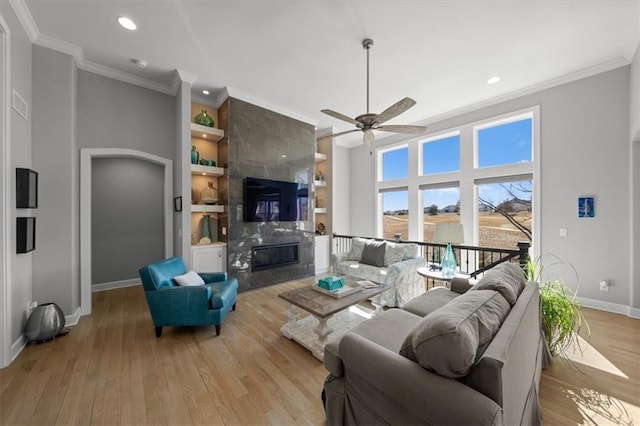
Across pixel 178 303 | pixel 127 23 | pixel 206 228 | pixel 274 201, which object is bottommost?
pixel 178 303

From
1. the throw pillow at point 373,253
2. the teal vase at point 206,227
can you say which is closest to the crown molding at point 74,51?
the teal vase at point 206,227

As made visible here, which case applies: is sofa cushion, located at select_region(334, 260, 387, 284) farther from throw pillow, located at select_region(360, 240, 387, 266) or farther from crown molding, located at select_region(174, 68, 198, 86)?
crown molding, located at select_region(174, 68, 198, 86)

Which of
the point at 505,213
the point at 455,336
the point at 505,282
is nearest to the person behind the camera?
the point at 455,336

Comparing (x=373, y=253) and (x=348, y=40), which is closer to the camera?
(x=348, y=40)

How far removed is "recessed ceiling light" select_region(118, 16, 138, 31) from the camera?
2.52 m

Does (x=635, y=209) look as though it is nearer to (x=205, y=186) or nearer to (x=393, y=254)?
(x=393, y=254)

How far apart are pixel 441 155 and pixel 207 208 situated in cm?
465

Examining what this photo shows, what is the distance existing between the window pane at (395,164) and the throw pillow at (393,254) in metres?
2.11

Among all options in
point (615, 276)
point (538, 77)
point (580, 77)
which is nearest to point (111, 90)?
point (538, 77)

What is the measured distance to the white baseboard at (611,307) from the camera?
303 cm

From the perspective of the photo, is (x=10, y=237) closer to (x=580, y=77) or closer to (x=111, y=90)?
(x=111, y=90)

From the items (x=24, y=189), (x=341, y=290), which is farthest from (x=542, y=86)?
(x=24, y=189)

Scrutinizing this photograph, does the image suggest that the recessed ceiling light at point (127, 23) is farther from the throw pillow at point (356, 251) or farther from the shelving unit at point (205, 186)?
the throw pillow at point (356, 251)

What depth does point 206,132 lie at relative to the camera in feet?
12.9
